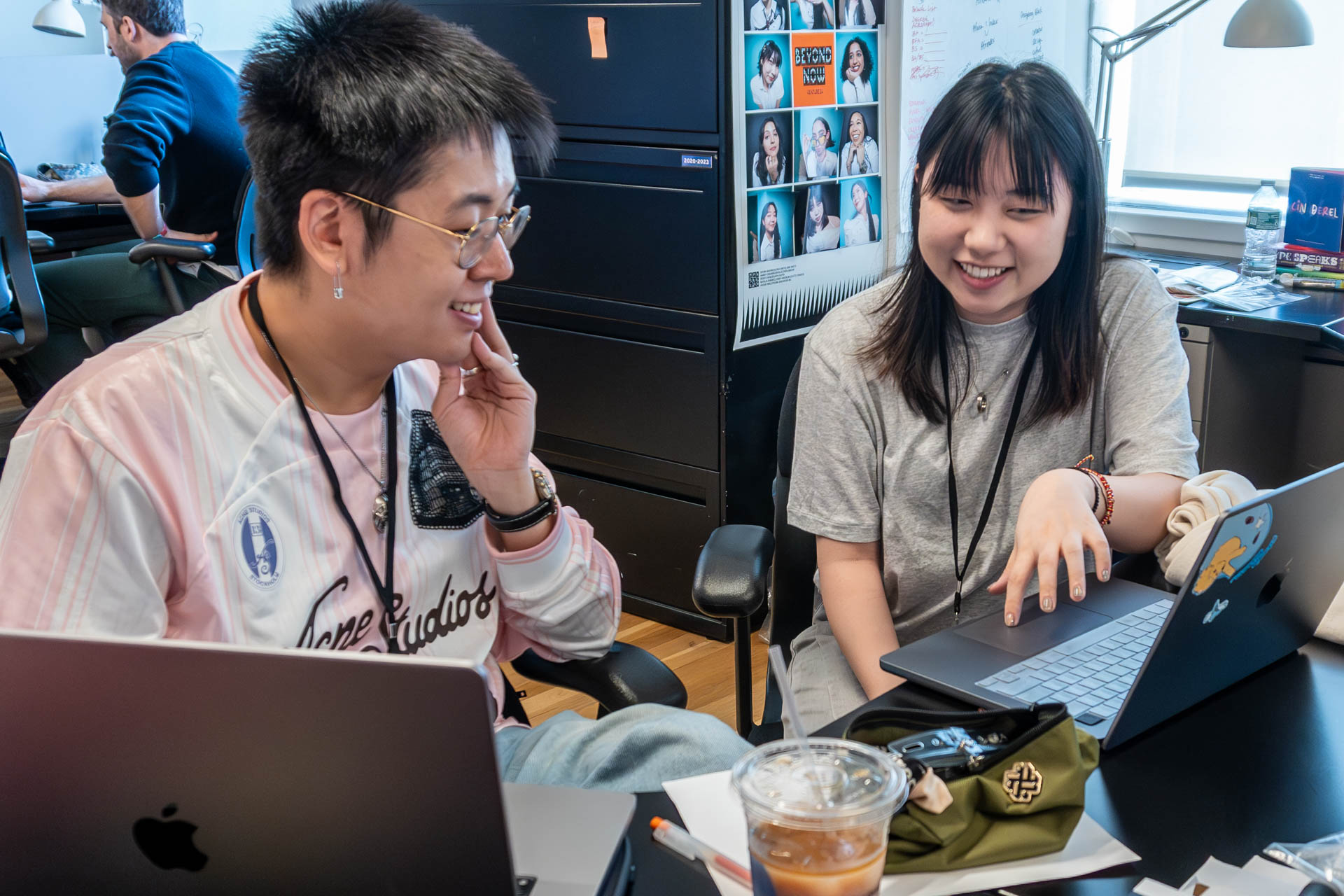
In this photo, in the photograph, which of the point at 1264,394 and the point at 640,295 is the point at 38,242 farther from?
the point at 1264,394

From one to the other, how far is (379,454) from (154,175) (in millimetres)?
2322

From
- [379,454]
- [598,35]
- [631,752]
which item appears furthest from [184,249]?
[631,752]

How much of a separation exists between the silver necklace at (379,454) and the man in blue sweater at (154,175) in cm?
199

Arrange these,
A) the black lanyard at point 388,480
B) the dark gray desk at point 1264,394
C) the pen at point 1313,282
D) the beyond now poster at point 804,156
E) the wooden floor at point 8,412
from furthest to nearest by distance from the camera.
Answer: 1. the wooden floor at point 8,412
2. the pen at point 1313,282
3. the dark gray desk at point 1264,394
4. the beyond now poster at point 804,156
5. the black lanyard at point 388,480

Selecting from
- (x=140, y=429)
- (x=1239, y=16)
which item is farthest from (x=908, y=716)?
(x=1239, y=16)

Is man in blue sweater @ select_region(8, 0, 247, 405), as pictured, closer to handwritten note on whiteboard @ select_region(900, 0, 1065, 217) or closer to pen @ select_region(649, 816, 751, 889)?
handwritten note on whiteboard @ select_region(900, 0, 1065, 217)

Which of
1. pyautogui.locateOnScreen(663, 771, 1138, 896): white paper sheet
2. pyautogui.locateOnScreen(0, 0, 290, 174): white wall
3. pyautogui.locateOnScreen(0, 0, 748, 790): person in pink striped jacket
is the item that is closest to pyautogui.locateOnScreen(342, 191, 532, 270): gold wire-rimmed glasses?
pyautogui.locateOnScreen(0, 0, 748, 790): person in pink striped jacket

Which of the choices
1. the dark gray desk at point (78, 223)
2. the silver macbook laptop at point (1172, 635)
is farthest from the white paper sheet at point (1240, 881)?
the dark gray desk at point (78, 223)

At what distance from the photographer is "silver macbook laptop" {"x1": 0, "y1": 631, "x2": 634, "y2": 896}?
60cm

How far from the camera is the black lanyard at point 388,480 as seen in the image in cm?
110

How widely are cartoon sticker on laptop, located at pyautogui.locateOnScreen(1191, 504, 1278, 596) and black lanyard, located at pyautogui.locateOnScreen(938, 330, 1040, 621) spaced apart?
0.51m

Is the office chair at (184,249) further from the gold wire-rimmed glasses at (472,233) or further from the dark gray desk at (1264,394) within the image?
the dark gray desk at (1264,394)

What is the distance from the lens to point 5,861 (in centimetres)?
68

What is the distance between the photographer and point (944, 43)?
2645 mm
